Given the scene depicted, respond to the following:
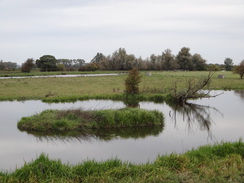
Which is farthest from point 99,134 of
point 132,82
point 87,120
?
point 132,82

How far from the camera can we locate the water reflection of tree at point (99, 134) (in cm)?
1432

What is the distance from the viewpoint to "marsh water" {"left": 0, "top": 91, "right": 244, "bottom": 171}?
11.6 metres

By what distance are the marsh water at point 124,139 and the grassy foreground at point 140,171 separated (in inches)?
83.1

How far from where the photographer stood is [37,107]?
2262cm

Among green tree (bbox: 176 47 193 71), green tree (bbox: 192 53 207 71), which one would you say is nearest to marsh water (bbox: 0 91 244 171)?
green tree (bbox: 176 47 193 71)

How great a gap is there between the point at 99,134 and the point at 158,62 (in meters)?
81.1

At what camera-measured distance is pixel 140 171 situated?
27.6ft

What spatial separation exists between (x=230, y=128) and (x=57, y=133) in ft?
32.3

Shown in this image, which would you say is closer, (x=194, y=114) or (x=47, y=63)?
(x=194, y=114)

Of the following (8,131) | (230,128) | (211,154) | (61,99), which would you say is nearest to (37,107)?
(61,99)

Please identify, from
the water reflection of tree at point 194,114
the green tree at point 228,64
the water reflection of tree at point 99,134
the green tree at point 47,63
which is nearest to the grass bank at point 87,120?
the water reflection of tree at point 99,134

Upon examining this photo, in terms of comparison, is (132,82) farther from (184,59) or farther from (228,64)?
(228,64)

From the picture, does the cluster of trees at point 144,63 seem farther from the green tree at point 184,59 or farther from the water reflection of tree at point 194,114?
the water reflection of tree at point 194,114

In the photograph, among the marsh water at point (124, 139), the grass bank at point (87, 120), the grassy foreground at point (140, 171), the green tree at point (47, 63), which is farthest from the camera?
the green tree at point (47, 63)
